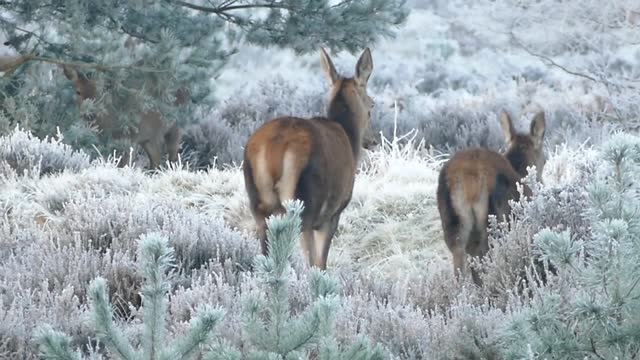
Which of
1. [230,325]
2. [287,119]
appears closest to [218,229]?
[287,119]

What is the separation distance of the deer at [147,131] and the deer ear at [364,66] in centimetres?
554

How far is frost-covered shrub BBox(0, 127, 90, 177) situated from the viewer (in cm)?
1082

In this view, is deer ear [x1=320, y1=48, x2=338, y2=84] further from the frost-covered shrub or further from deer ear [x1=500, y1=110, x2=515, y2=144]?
the frost-covered shrub

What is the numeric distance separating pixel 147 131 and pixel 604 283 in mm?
12191

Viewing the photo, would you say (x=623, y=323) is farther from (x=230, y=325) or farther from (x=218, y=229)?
(x=218, y=229)

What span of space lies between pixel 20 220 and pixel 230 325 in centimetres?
434

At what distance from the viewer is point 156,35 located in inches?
415

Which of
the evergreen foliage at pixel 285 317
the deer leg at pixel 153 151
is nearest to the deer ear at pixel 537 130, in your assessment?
the evergreen foliage at pixel 285 317

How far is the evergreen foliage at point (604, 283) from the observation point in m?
3.30

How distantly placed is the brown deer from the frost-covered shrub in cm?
391

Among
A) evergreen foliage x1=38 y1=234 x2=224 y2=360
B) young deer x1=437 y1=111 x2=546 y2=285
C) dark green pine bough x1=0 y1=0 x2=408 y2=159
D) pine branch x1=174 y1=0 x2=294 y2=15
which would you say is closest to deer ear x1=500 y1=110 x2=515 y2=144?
young deer x1=437 y1=111 x2=546 y2=285

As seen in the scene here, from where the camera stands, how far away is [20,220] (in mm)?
8500

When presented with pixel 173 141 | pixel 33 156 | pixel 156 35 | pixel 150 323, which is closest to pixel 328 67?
pixel 156 35

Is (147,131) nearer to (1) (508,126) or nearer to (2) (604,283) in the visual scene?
(1) (508,126)
